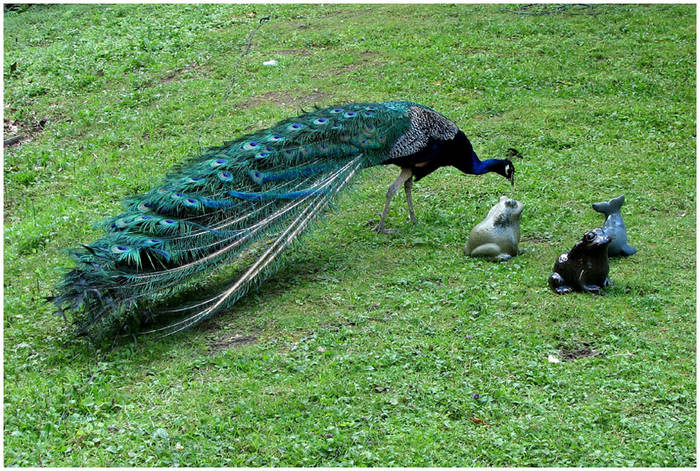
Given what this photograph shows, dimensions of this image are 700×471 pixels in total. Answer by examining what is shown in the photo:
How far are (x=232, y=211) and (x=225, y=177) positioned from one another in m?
0.32

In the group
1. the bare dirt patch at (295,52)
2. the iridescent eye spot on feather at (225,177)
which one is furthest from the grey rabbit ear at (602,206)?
the bare dirt patch at (295,52)

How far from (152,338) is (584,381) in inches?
122

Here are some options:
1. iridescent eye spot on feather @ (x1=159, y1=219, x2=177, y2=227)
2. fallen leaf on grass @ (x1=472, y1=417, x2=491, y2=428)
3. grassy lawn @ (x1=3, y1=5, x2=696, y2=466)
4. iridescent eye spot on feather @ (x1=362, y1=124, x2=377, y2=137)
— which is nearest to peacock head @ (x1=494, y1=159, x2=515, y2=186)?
grassy lawn @ (x1=3, y1=5, x2=696, y2=466)

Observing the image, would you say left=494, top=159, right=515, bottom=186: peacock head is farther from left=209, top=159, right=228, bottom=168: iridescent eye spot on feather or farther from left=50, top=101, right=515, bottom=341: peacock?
left=209, top=159, right=228, bottom=168: iridescent eye spot on feather

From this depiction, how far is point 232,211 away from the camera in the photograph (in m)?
6.38

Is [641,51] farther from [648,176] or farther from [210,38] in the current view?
[210,38]

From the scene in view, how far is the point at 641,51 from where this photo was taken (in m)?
12.4

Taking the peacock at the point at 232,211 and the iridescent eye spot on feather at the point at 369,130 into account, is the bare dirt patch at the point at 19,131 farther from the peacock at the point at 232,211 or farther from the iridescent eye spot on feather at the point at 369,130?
the iridescent eye spot on feather at the point at 369,130

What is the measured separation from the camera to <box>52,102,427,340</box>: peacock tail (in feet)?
18.3

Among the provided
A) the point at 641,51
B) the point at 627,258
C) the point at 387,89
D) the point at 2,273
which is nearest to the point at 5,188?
the point at 2,273

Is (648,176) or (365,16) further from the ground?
(365,16)

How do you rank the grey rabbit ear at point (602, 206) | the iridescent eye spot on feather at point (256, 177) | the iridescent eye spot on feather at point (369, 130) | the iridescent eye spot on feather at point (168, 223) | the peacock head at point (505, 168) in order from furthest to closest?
the peacock head at point (505, 168)
the iridescent eye spot on feather at point (369, 130)
the grey rabbit ear at point (602, 206)
the iridescent eye spot on feather at point (256, 177)
the iridescent eye spot on feather at point (168, 223)

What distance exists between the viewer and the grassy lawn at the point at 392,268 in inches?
184

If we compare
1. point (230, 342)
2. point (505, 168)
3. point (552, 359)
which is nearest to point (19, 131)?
point (230, 342)
